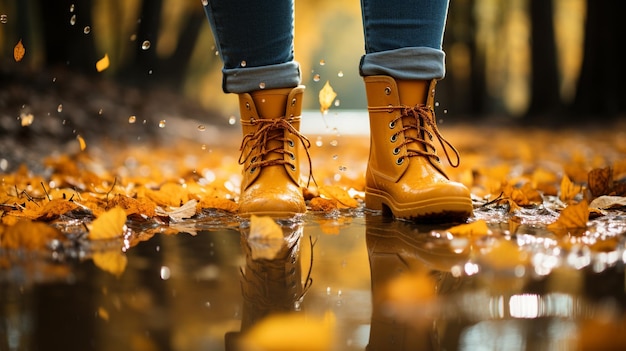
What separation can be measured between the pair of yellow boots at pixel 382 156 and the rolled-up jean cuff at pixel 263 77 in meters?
0.02

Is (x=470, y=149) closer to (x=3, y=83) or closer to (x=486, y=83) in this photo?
(x=3, y=83)

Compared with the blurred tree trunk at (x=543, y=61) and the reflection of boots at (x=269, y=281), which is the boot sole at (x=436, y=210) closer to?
the reflection of boots at (x=269, y=281)

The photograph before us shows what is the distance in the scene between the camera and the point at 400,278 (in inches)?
48.0

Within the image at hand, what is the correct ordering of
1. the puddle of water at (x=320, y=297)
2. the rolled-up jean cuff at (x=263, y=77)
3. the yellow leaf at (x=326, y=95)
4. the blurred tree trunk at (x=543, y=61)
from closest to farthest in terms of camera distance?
the puddle of water at (x=320, y=297) < the rolled-up jean cuff at (x=263, y=77) < the yellow leaf at (x=326, y=95) < the blurred tree trunk at (x=543, y=61)

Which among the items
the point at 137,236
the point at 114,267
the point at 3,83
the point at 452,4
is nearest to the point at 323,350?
the point at 114,267

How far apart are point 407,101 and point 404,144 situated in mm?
130

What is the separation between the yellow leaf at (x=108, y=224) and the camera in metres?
1.53

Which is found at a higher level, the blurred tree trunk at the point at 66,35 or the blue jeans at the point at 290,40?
the blurred tree trunk at the point at 66,35

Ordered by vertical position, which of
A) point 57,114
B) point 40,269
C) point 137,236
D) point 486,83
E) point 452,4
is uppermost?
point 452,4

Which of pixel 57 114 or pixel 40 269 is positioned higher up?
pixel 57 114

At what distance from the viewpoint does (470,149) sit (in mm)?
6582

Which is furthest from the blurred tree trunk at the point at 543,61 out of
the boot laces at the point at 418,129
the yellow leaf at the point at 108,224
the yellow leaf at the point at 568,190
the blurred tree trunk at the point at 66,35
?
the yellow leaf at the point at 108,224

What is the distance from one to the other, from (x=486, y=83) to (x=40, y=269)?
542 inches

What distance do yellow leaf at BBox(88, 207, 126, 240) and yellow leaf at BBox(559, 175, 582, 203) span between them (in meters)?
1.50
